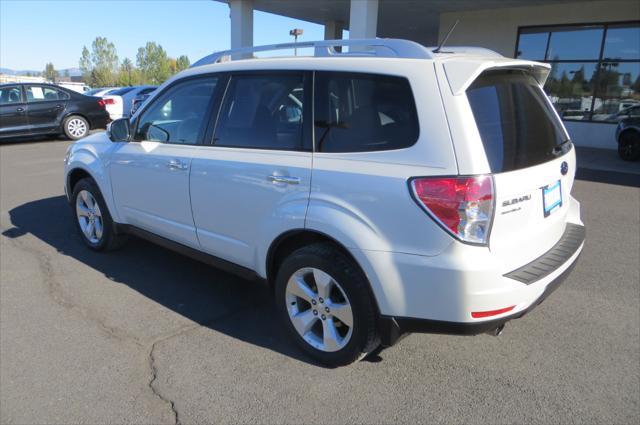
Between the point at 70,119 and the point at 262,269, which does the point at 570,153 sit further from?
the point at 70,119

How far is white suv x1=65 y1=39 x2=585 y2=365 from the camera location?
2.45 m

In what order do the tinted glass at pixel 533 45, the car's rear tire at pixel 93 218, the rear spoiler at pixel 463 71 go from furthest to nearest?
1. the tinted glass at pixel 533 45
2. the car's rear tire at pixel 93 218
3. the rear spoiler at pixel 463 71

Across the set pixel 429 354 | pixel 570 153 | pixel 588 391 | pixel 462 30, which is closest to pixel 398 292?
pixel 429 354

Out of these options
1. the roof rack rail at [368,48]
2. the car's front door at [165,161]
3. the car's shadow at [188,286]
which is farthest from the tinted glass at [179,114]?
the car's shadow at [188,286]

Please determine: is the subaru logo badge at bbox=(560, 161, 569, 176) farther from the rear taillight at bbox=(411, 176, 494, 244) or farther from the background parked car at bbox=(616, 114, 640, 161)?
the background parked car at bbox=(616, 114, 640, 161)

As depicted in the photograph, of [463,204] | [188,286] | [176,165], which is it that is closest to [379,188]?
[463,204]

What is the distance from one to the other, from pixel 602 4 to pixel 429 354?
1431 centimetres

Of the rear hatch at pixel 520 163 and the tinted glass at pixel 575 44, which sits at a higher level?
the tinted glass at pixel 575 44

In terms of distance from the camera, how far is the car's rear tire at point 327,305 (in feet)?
9.03

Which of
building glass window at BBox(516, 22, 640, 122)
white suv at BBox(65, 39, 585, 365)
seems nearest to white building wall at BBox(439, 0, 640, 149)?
building glass window at BBox(516, 22, 640, 122)

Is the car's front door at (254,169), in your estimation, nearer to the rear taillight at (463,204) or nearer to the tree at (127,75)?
the rear taillight at (463,204)

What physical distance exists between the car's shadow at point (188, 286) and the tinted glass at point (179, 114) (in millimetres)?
1250

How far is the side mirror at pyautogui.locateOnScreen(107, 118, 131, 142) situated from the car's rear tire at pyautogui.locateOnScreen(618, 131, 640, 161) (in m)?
11.3

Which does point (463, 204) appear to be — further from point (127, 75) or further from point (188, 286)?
point (127, 75)
